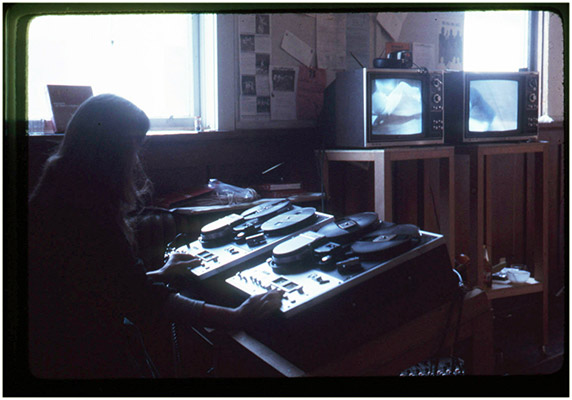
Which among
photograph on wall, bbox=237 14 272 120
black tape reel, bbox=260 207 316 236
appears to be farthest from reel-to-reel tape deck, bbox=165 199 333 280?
photograph on wall, bbox=237 14 272 120

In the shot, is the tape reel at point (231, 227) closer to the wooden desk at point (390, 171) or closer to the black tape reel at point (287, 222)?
the black tape reel at point (287, 222)

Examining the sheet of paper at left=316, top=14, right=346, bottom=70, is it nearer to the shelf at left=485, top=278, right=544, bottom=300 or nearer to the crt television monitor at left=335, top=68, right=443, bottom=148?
the crt television monitor at left=335, top=68, right=443, bottom=148

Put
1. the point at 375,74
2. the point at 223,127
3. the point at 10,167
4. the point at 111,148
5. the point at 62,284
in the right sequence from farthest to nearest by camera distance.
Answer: the point at 223,127
the point at 375,74
the point at 111,148
the point at 62,284
the point at 10,167

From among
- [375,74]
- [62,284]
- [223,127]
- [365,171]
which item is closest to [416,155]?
[375,74]

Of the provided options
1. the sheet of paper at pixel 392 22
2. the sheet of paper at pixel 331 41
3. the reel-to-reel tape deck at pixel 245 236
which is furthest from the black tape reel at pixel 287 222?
the sheet of paper at pixel 392 22

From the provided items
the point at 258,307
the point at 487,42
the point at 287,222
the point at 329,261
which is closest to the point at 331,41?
the point at 487,42

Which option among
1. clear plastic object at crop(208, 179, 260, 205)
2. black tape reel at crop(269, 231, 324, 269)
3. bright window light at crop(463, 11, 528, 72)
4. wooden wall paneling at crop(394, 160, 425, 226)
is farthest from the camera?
bright window light at crop(463, 11, 528, 72)

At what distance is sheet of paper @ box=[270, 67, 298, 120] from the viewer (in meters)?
2.17

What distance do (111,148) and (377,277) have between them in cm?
58

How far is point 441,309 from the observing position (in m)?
1.00

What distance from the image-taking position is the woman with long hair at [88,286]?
2.90 ft

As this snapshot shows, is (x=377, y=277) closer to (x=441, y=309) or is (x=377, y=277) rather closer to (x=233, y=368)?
(x=441, y=309)

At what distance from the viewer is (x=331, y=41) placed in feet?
7.52

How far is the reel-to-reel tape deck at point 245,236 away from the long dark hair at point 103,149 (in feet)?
0.63
